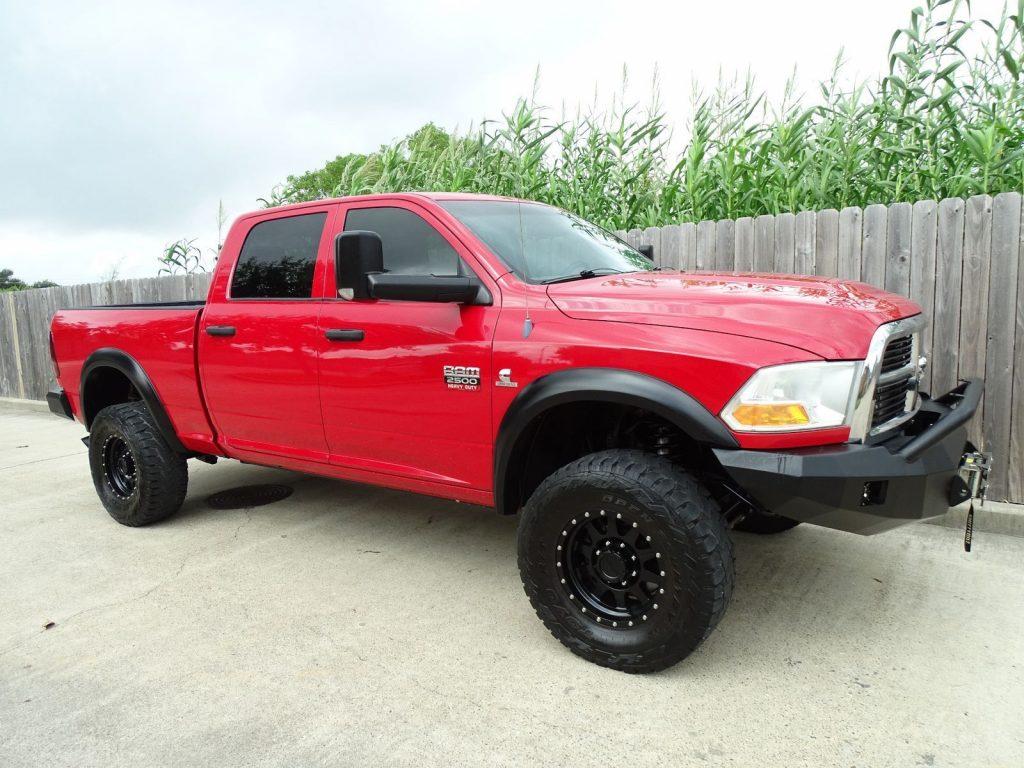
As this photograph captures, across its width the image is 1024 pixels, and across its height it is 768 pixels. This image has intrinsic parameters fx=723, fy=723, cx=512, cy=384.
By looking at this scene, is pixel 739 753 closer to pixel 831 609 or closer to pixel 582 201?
pixel 831 609

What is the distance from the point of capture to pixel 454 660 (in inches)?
116

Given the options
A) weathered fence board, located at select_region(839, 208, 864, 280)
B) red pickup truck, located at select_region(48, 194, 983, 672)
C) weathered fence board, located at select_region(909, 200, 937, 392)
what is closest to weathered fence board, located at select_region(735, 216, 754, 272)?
weathered fence board, located at select_region(839, 208, 864, 280)

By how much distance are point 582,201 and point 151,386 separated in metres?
4.15

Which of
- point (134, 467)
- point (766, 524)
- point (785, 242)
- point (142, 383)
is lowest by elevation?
point (766, 524)

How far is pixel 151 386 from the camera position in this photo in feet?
15.1

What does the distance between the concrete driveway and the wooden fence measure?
34.5 inches

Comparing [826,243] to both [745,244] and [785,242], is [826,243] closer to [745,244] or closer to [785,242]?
[785,242]

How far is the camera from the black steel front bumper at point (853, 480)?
2.42 meters

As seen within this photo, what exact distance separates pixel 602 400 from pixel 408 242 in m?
1.42

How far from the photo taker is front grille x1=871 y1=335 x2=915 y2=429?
271cm

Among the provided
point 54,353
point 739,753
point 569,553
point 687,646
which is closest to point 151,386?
point 54,353

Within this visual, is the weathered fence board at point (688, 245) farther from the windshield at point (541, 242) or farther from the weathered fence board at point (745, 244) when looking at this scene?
the windshield at point (541, 242)

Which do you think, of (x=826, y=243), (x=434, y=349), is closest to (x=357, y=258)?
(x=434, y=349)

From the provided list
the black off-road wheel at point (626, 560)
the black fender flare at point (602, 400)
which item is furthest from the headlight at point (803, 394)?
the black off-road wheel at point (626, 560)
